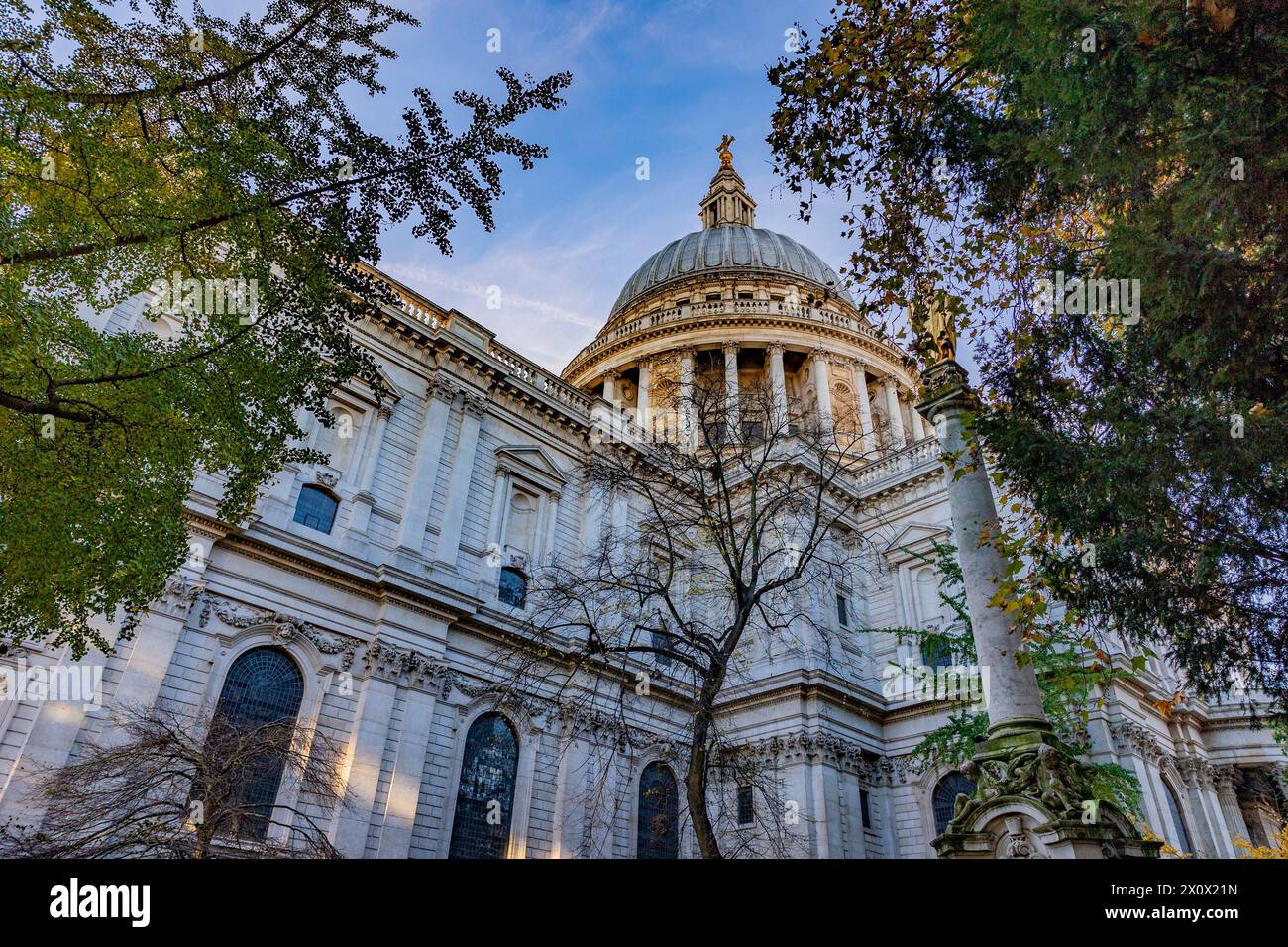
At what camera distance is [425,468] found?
22.3 m

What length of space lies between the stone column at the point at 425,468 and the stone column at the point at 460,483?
534 mm

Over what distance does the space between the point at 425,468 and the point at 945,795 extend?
19405 mm

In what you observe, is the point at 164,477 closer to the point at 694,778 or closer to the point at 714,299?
the point at 694,778

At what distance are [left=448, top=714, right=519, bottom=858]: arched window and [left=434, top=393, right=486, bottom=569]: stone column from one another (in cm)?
485

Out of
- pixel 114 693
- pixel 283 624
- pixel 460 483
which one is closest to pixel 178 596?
pixel 114 693

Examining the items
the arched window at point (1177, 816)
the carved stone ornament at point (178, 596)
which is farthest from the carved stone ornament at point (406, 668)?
the arched window at point (1177, 816)

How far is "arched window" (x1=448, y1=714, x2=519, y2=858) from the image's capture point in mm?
19609

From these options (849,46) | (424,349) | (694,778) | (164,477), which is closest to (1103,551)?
(694,778)

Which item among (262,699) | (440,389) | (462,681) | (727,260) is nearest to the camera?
(262,699)

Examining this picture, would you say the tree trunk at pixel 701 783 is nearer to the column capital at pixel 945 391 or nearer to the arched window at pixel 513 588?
the column capital at pixel 945 391

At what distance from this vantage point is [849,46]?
10.4 meters

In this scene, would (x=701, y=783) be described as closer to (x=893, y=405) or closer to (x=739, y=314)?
A: (x=739, y=314)

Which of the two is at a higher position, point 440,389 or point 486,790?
point 440,389

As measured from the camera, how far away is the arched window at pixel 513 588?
23375mm
